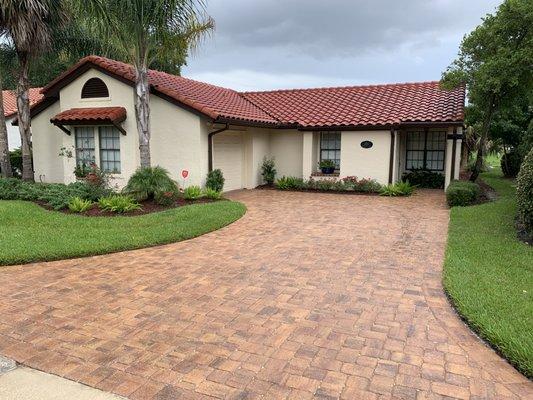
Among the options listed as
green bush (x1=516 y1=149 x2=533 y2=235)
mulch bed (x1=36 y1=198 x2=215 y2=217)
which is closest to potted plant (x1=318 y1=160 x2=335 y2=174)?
mulch bed (x1=36 y1=198 x2=215 y2=217)

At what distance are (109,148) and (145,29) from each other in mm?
5108

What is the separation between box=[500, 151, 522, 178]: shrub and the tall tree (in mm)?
8481

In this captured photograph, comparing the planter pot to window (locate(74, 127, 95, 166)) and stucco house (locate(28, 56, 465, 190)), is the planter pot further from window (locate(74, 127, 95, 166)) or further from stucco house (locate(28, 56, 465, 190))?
window (locate(74, 127, 95, 166))

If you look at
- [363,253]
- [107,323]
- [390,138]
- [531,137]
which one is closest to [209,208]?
[363,253]

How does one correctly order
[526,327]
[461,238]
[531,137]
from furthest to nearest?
1. [531,137]
2. [461,238]
3. [526,327]

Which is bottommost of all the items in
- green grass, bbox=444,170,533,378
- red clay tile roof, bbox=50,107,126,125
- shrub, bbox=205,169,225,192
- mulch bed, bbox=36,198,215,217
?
green grass, bbox=444,170,533,378

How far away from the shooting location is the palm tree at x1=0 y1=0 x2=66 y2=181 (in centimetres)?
1295

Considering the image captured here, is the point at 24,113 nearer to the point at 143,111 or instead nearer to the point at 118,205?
the point at 143,111

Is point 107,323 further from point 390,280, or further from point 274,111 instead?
point 274,111

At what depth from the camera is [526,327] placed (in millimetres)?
4172

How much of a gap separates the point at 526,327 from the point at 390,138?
11944mm

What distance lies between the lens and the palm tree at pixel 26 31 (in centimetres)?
1295

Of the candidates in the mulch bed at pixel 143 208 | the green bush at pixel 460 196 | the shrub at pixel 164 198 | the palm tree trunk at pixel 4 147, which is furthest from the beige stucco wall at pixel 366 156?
the palm tree trunk at pixel 4 147

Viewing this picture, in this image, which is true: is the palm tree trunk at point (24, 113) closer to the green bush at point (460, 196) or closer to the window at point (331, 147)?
the window at point (331, 147)
